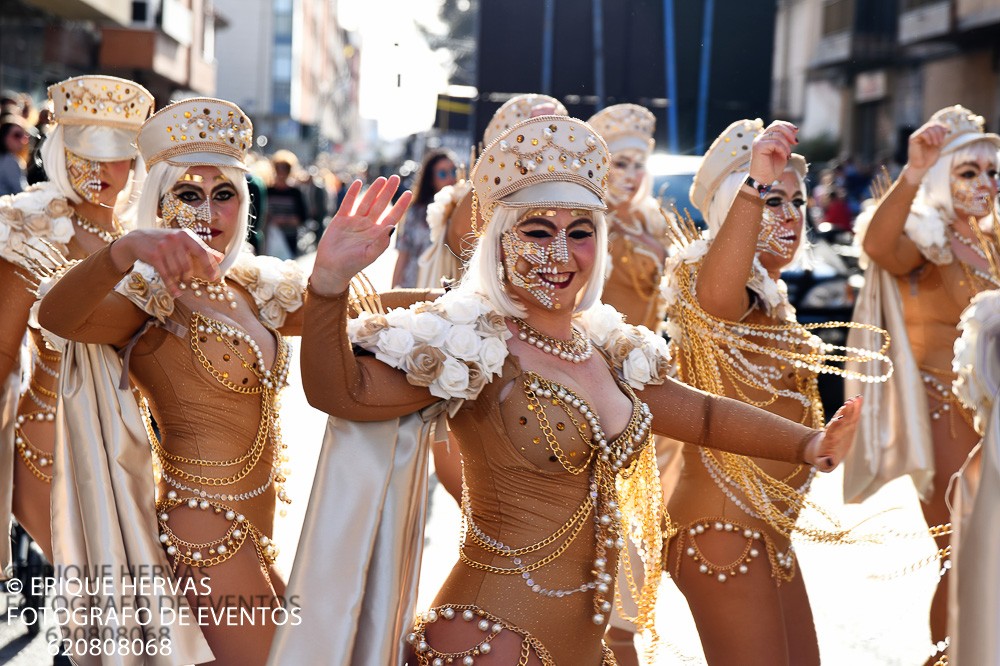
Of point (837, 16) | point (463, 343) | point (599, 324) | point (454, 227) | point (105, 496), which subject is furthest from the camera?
point (837, 16)

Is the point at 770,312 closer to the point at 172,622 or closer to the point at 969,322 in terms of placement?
the point at 969,322

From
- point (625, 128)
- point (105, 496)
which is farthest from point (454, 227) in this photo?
point (105, 496)

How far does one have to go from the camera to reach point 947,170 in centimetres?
521

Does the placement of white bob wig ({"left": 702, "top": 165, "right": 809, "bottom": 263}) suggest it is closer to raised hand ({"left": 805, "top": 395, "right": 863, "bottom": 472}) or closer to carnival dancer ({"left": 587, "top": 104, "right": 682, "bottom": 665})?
raised hand ({"left": 805, "top": 395, "right": 863, "bottom": 472})

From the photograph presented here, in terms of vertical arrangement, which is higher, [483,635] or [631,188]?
[631,188]

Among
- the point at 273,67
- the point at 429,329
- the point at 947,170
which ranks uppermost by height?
the point at 273,67

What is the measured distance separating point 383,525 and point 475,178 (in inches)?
34.0

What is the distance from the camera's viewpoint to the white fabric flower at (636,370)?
3174mm

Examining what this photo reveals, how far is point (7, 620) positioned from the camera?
5.61m

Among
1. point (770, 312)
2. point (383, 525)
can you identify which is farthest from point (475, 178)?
point (770, 312)

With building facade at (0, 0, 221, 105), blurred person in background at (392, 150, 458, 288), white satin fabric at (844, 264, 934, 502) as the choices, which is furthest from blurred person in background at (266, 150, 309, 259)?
white satin fabric at (844, 264, 934, 502)

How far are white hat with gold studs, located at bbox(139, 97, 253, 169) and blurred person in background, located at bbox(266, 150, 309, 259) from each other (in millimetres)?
11694

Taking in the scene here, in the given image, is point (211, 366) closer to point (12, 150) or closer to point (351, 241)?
point (351, 241)

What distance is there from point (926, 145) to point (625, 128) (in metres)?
2.39
